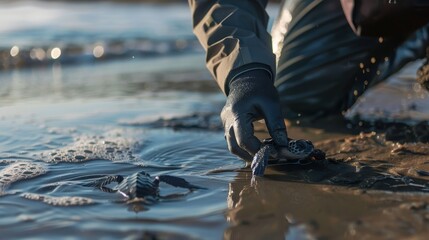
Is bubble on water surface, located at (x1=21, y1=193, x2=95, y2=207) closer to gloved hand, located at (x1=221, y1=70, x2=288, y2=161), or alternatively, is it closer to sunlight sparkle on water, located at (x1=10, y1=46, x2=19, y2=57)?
gloved hand, located at (x1=221, y1=70, x2=288, y2=161)

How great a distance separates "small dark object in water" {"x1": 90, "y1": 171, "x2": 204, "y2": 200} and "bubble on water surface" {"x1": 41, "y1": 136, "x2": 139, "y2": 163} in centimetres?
41

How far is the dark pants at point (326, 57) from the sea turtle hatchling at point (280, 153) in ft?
3.11

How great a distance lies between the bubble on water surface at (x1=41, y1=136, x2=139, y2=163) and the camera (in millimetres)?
2711

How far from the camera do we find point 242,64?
2.37 meters

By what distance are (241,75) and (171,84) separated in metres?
2.75

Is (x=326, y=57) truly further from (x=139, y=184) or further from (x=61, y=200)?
(x=61, y=200)

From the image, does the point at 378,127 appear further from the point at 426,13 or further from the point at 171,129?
the point at 171,129

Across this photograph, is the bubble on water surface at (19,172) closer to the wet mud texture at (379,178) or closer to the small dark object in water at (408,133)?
the wet mud texture at (379,178)

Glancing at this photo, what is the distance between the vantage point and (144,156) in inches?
109

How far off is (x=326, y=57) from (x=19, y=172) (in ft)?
5.31

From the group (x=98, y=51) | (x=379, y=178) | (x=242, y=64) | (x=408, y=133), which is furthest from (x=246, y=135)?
(x=98, y=51)

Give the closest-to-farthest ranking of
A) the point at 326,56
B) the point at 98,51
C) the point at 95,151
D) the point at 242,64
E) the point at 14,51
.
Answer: the point at 242,64 → the point at 95,151 → the point at 326,56 → the point at 14,51 → the point at 98,51

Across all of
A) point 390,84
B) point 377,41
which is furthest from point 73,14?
point 377,41

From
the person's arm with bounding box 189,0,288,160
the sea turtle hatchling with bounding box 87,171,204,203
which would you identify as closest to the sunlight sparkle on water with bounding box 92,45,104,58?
the person's arm with bounding box 189,0,288,160
